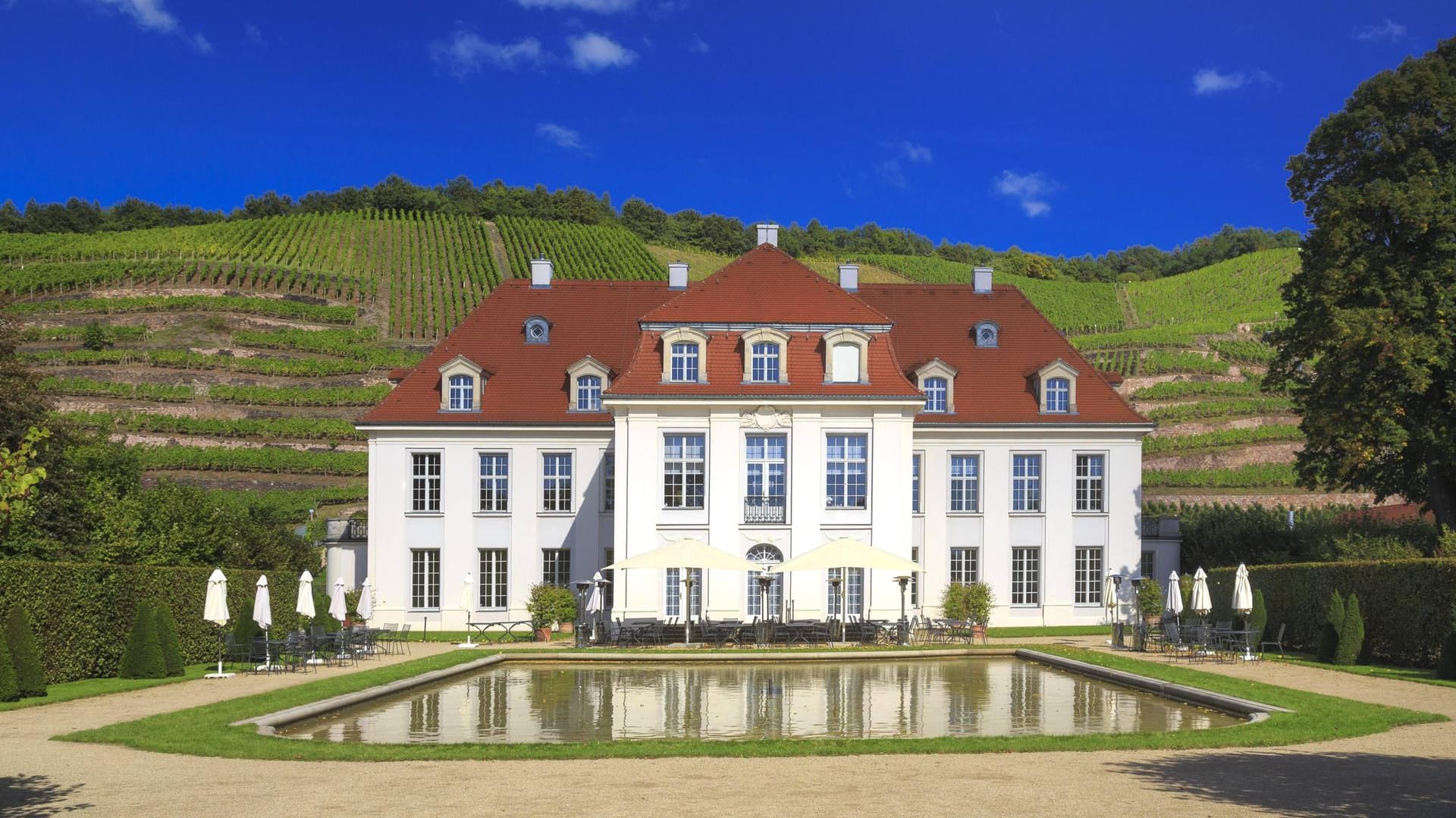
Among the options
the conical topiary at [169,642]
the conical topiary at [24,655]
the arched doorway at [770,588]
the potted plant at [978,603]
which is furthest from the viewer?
the potted plant at [978,603]

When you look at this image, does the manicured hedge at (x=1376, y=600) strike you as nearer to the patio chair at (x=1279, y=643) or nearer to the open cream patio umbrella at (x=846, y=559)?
the patio chair at (x=1279, y=643)

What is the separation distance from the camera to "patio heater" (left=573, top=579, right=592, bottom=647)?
113 ft

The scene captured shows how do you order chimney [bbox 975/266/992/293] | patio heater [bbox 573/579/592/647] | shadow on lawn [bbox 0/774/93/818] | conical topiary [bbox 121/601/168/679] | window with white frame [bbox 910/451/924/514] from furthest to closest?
chimney [bbox 975/266/992/293], window with white frame [bbox 910/451/924/514], patio heater [bbox 573/579/592/647], conical topiary [bbox 121/601/168/679], shadow on lawn [bbox 0/774/93/818]

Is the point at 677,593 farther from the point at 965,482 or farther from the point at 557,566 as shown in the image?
the point at 965,482

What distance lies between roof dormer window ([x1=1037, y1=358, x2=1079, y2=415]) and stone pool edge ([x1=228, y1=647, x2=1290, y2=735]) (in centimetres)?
1349

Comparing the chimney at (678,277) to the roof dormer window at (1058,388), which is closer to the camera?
the roof dormer window at (1058,388)

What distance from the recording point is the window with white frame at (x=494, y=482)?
140ft

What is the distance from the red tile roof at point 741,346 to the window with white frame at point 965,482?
1.42 metres

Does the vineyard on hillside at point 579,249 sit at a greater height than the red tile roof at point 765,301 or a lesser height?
greater

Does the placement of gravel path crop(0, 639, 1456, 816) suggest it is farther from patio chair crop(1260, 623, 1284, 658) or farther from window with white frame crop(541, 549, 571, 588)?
Result: window with white frame crop(541, 549, 571, 588)

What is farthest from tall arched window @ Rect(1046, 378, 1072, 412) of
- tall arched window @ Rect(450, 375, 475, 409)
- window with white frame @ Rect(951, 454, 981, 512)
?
tall arched window @ Rect(450, 375, 475, 409)

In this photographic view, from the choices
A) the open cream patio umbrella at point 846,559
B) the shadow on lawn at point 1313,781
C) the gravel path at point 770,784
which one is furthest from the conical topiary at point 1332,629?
the shadow on lawn at point 1313,781

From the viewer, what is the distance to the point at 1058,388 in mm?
43812

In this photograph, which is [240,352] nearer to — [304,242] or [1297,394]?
[304,242]
